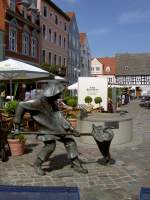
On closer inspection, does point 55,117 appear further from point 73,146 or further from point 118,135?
point 118,135

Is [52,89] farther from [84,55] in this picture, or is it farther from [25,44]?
[84,55]

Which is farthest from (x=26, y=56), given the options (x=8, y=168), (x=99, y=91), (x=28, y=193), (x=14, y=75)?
(x=28, y=193)

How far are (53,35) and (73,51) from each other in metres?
12.1

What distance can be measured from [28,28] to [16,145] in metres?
27.7

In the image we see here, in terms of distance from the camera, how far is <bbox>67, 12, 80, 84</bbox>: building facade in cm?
5166

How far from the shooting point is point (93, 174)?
Result: 6.58 metres

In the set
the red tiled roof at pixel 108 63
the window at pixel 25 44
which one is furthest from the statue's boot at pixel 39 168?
the red tiled roof at pixel 108 63

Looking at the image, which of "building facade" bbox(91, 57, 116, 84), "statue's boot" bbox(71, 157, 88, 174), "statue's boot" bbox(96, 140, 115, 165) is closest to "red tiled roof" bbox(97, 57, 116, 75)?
"building facade" bbox(91, 57, 116, 84)

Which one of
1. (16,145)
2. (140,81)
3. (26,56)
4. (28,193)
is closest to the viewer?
(28,193)

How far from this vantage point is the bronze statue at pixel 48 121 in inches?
254

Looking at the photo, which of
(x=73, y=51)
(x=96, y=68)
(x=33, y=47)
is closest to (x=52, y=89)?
(x=33, y=47)

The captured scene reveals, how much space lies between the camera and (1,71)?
11961 millimetres

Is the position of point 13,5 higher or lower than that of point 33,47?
higher

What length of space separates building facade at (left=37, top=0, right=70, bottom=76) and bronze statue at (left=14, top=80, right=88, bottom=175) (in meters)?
32.1
